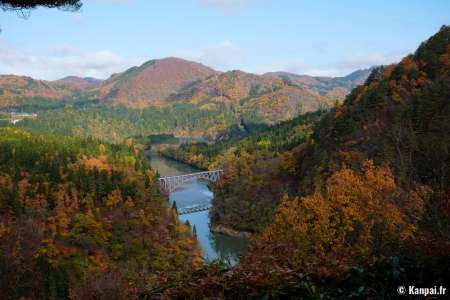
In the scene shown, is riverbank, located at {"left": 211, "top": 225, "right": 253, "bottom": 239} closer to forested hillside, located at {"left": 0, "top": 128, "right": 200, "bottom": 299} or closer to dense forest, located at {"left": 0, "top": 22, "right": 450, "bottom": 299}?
dense forest, located at {"left": 0, "top": 22, "right": 450, "bottom": 299}

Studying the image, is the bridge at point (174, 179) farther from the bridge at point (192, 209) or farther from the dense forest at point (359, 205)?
the dense forest at point (359, 205)

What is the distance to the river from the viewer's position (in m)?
66.3

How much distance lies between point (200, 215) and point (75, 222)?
101 ft

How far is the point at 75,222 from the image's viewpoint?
6150 centimetres

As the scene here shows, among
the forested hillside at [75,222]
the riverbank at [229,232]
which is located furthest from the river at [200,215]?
the forested hillside at [75,222]

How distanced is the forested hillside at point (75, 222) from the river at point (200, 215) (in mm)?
5750

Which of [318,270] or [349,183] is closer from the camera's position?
[318,270]

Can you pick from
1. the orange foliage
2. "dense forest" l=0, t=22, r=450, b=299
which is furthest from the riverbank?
the orange foliage

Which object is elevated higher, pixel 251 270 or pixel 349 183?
pixel 251 270

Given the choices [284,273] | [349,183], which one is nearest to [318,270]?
[284,273]

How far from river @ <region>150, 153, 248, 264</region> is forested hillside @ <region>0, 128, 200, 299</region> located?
226 inches

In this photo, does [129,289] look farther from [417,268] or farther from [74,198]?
[74,198]

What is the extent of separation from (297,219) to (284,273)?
832 inches

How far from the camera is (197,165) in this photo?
148125 millimetres
